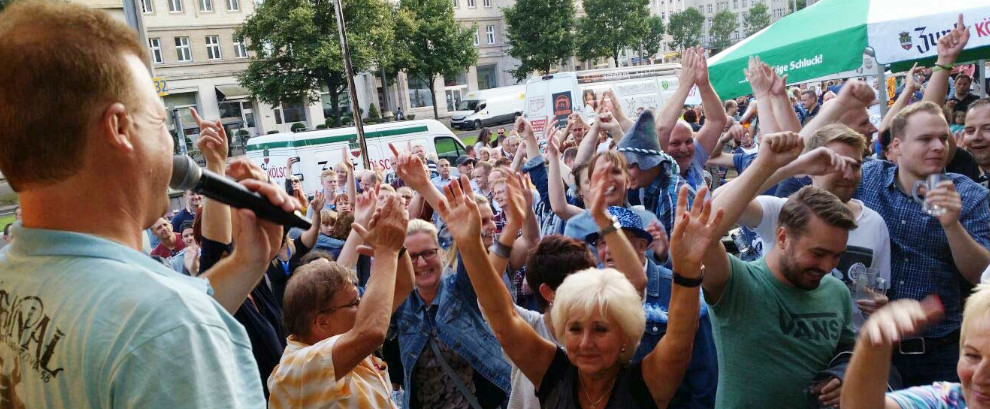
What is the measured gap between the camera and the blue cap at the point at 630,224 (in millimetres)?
3382

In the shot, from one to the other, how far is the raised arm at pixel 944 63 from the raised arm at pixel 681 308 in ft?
11.1

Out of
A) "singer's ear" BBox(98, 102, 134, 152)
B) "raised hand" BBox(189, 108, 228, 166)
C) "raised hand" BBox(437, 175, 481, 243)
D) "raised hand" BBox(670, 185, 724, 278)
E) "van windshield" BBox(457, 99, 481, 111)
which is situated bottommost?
"raised hand" BBox(670, 185, 724, 278)

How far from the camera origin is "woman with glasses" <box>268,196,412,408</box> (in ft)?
7.64

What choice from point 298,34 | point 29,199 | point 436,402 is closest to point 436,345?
point 436,402

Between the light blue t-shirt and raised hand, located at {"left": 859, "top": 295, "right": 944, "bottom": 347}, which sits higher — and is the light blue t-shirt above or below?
above

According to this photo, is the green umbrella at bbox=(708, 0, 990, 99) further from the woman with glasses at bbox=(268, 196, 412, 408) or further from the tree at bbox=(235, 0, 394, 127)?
the tree at bbox=(235, 0, 394, 127)

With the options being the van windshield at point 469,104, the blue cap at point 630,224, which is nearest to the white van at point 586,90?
the blue cap at point 630,224

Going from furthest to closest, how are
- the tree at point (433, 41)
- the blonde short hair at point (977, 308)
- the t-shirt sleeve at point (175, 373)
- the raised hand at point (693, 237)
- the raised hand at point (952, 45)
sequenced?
the tree at point (433, 41) < the raised hand at point (952, 45) < the raised hand at point (693, 237) < the blonde short hair at point (977, 308) < the t-shirt sleeve at point (175, 373)

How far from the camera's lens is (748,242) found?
4055 mm

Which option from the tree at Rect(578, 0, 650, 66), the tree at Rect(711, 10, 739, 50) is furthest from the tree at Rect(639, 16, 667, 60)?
the tree at Rect(711, 10, 739, 50)

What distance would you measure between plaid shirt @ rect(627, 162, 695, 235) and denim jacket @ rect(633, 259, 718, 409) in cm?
133

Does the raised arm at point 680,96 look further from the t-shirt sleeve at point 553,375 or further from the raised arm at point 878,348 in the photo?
the raised arm at point 878,348


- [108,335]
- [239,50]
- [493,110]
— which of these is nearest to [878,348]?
[108,335]

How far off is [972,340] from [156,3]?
156 ft
